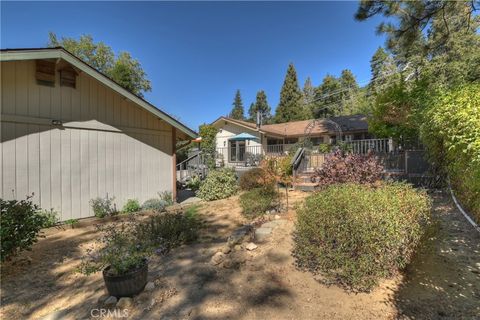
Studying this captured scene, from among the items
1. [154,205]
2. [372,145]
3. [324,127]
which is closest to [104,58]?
[324,127]

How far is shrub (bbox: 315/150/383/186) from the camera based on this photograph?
5.83 metres

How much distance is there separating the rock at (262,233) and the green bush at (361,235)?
1.12m

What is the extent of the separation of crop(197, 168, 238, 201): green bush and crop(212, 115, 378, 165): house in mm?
8199

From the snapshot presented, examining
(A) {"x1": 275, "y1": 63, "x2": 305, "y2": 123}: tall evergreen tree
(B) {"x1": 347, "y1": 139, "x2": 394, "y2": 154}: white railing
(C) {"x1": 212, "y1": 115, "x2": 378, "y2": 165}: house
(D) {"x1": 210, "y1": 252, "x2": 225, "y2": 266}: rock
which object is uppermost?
(A) {"x1": 275, "y1": 63, "x2": 305, "y2": 123}: tall evergreen tree

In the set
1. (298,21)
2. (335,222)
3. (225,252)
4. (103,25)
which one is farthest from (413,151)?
(103,25)

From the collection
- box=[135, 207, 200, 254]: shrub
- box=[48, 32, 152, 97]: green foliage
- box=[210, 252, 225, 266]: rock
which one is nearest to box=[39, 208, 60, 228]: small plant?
box=[135, 207, 200, 254]: shrub

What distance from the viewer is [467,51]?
47.3 ft

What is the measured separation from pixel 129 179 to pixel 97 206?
1291 millimetres

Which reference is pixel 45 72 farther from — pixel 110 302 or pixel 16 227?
pixel 110 302

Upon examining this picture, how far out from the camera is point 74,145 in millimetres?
6766

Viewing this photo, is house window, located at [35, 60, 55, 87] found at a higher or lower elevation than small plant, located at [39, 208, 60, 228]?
higher

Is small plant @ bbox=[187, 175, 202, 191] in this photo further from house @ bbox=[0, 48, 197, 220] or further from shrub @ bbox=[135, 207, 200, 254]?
shrub @ bbox=[135, 207, 200, 254]

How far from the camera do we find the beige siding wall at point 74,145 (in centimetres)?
571

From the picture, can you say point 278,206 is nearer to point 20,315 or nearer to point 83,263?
point 83,263
